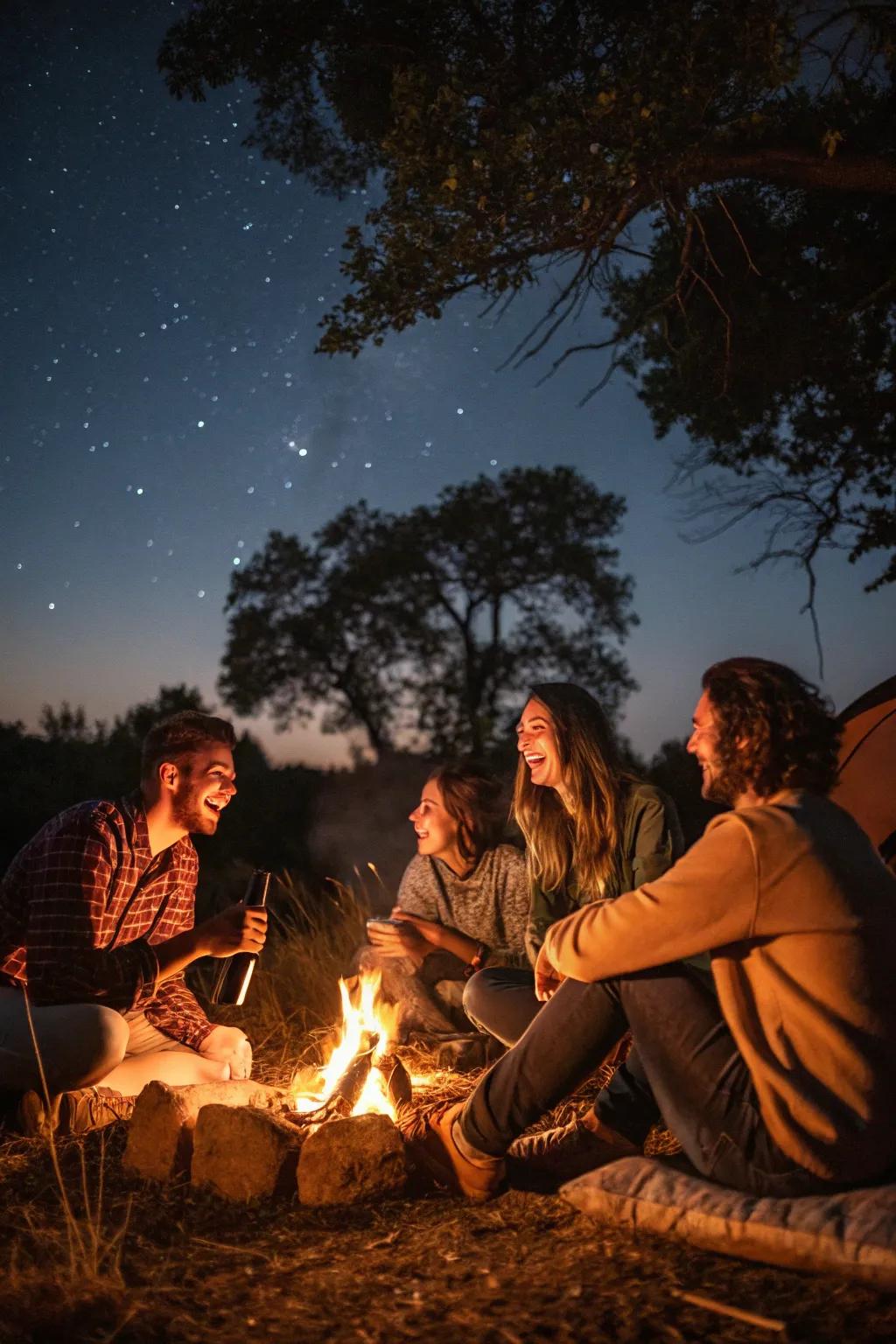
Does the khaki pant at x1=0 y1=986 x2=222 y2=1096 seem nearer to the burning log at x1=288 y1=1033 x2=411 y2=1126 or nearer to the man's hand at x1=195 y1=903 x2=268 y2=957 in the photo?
the man's hand at x1=195 y1=903 x2=268 y2=957

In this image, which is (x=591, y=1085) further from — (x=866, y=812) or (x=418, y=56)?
(x=418, y=56)

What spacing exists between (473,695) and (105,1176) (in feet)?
46.6

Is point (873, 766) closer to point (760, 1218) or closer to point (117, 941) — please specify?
point (760, 1218)

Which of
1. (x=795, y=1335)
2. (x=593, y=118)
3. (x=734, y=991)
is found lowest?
(x=795, y=1335)

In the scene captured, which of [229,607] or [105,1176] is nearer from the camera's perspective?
[105,1176]

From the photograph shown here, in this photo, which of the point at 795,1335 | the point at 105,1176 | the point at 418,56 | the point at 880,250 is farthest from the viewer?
the point at 880,250

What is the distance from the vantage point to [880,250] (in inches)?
275

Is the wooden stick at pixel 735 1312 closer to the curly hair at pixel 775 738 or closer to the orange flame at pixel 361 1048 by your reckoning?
the curly hair at pixel 775 738

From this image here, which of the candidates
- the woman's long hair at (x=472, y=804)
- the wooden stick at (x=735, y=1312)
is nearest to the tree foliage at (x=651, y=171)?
the woman's long hair at (x=472, y=804)

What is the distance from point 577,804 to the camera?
4223 millimetres

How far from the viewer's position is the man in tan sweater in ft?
7.73

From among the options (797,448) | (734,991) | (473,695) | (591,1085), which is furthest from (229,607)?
(734,991)

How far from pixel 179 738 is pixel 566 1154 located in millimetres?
1987

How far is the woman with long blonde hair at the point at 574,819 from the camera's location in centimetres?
409
